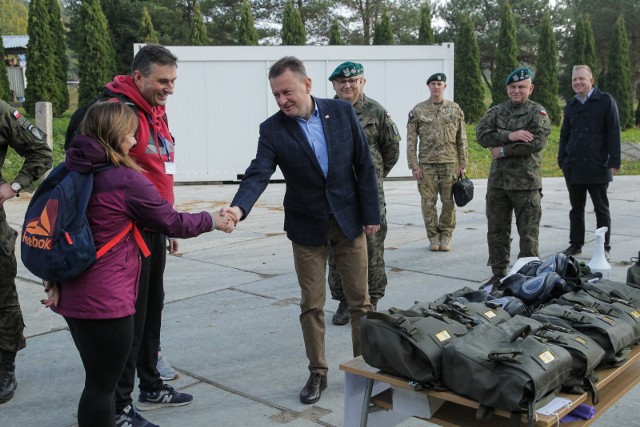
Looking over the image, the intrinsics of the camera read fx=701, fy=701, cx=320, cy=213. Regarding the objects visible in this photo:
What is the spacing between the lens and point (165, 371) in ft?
14.5

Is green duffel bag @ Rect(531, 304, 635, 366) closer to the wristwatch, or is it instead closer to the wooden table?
the wooden table

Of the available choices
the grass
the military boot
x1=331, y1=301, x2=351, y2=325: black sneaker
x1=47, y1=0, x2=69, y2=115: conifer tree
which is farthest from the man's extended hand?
x1=47, y1=0, x2=69, y2=115: conifer tree

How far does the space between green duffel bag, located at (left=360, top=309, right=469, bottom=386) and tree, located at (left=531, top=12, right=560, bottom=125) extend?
2419 centimetres

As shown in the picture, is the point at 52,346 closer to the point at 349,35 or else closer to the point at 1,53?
the point at 1,53

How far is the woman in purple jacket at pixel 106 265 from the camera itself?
2.91 metres

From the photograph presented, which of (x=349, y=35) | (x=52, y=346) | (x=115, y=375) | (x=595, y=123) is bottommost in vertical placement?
(x=52, y=346)

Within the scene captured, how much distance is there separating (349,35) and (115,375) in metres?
34.4

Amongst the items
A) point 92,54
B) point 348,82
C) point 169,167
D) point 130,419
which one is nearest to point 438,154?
point 348,82

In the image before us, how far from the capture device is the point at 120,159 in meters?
2.99

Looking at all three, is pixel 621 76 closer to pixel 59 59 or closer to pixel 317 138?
pixel 59 59

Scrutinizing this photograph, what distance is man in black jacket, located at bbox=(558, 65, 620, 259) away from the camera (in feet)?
24.5

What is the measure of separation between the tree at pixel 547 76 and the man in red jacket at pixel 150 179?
77.6ft

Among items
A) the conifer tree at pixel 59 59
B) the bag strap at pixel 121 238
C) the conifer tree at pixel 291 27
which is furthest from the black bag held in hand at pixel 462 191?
the conifer tree at pixel 59 59

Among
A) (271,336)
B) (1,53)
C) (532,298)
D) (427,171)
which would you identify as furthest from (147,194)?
(1,53)
